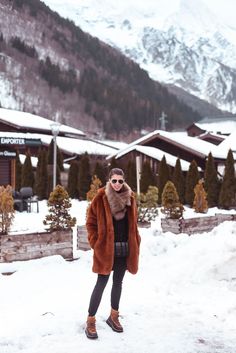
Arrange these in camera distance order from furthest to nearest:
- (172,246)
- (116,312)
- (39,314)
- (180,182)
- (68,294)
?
(180,182)
(172,246)
(68,294)
(39,314)
(116,312)

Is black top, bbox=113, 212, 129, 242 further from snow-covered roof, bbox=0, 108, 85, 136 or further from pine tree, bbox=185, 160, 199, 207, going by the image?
snow-covered roof, bbox=0, 108, 85, 136

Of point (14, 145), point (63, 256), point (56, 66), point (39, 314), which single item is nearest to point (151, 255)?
point (63, 256)

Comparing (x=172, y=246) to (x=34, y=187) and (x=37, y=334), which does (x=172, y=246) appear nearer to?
(x=37, y=334)

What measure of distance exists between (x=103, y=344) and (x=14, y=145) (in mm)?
17762

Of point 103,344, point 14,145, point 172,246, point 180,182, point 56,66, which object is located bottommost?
point 103,344

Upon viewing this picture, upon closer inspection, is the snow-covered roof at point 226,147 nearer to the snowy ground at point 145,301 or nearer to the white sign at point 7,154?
the white sign at point 7,154

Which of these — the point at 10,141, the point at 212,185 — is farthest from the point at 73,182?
the point at 212,185

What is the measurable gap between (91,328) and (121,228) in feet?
3.67

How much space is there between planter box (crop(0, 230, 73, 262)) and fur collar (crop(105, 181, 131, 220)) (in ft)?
10.5

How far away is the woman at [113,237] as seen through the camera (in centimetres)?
525

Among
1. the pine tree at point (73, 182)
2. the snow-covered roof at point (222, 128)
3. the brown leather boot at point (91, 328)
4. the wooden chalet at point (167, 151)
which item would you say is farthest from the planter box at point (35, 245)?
the snow-covered roof at point (222, 128)

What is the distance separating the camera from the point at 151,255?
9008 millimetres

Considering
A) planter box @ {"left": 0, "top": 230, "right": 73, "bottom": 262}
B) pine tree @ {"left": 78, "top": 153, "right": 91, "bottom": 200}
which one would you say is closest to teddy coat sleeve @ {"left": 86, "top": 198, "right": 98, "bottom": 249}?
planter box @ {"left": 0, "top": 230, "right": 73, "bottom": 262}

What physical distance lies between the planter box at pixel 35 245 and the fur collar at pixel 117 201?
3.20 m
